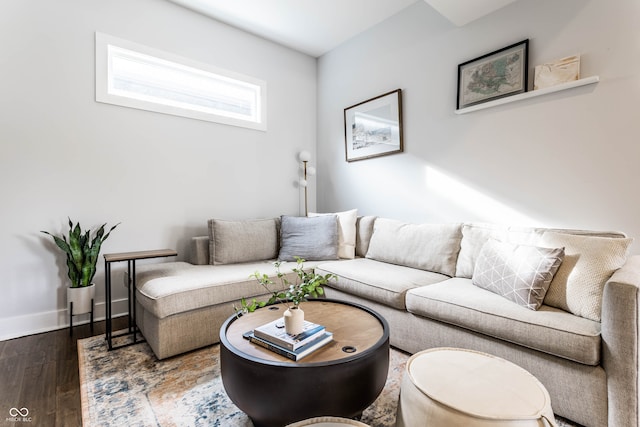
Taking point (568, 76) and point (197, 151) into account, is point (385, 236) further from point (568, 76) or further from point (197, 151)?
point (197, 151)

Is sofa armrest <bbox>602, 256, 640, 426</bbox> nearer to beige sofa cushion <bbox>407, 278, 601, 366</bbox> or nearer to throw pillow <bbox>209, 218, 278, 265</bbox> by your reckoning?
beige sofa cushion <bbox>407, 278, 601, 366</bbox>

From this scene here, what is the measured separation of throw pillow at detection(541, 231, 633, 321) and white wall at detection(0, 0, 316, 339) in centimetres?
282

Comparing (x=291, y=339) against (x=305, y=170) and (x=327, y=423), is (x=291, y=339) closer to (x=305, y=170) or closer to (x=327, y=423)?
(x=327, y=423)

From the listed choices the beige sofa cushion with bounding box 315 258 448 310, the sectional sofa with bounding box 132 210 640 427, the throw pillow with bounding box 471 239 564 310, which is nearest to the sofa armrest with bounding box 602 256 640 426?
the sectional sofa with bounding box 132 210 640 427

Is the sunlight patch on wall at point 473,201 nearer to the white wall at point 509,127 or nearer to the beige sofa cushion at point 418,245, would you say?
the white wall at point 509,127

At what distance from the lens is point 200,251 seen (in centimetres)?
283

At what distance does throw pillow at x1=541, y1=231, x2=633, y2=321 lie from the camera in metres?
1.51

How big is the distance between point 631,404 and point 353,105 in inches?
127

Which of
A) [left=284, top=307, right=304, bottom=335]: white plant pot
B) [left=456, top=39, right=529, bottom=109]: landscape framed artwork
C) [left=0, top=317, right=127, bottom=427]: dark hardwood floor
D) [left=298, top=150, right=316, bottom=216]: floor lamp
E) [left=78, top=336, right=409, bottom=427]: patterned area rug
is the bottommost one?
[left=78, top=336, right=409, bottom=427]: patterned area rug

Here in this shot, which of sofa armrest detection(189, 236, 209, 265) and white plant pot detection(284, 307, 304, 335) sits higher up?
A: sofa armrest detection(189, 236, 209, 265)

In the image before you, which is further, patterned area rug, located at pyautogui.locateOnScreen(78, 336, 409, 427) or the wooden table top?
patterned area rug, located at pyautogui.locateOnScreen(78, 336, 409, 427)

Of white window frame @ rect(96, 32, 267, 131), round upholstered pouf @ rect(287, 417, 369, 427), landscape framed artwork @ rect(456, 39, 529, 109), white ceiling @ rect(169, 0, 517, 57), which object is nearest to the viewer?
round upholstered pouf @ rect(287, 417, 369, 427)

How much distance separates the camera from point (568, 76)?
2072 millimetres

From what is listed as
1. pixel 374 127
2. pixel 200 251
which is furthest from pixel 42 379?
pixel 374 127
